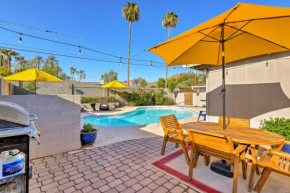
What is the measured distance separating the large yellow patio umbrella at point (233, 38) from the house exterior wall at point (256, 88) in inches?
44.7

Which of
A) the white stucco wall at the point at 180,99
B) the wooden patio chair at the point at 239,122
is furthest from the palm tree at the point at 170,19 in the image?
the wooden patio chair at the point at 239,122

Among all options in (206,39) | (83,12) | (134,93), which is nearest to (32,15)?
(83,12)

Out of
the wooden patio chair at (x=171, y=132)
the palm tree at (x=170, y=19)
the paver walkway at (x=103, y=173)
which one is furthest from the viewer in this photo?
the palm tree at (x=170, y=19)

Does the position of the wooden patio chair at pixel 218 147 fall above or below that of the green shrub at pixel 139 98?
below

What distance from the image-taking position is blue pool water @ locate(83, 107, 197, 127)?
8.88 metres

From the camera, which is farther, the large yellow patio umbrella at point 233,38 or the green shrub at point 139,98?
the green shrub at point 139,98

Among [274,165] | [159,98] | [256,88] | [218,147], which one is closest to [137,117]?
[159,98]

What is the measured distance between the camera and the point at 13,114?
1.32 meters

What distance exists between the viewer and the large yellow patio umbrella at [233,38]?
6.13ft

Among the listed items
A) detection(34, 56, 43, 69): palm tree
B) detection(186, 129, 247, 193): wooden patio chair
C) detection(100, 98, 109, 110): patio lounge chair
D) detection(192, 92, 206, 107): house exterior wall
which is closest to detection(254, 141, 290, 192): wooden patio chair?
detection(186, 129, 247, 193): wooden patio chair

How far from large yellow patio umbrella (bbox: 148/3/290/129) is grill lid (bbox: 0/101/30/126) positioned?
8.00 ft

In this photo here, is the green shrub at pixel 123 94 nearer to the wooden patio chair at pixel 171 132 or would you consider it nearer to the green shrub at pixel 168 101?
the green shrub at pixel 168 101

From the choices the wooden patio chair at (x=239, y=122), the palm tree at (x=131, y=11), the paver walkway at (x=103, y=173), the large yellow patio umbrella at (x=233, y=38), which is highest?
the palm tree at (x=131, y=11)

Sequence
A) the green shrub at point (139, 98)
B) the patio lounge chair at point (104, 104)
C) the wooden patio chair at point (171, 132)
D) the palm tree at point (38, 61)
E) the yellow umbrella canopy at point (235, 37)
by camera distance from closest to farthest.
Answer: the yellow umbrella canopy at point (235, 37) < the wooden patio chair at point (171, 132) < the patio lounge chair at point (104, 104) < the green shrub at point (139, 98) < the palm tree at point (38, 61)
